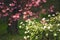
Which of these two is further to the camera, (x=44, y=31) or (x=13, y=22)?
(x=13, y=22)

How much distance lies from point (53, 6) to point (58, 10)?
341 millimetres

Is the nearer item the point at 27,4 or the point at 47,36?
the point at 47,36

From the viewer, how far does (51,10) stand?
9.50 meters

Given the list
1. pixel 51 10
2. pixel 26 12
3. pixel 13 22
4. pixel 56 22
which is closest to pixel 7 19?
pixel 13 22

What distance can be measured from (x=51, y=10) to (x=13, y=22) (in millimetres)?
1664

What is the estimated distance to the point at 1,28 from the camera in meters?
9.85

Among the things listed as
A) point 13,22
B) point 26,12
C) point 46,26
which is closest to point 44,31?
point 46,26

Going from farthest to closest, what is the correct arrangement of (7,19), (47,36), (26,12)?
(7,19), (26,12), (47,36)

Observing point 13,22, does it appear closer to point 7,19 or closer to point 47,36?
point 7,19

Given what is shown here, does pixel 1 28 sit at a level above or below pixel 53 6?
below

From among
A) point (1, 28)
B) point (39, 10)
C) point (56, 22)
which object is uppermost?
point (56, 22)

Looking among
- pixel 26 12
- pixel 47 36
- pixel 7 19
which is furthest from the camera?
pixel 7 19

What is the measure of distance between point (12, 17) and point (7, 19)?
0.42m

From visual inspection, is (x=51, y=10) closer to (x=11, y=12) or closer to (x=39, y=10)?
(x=39, y=10)
